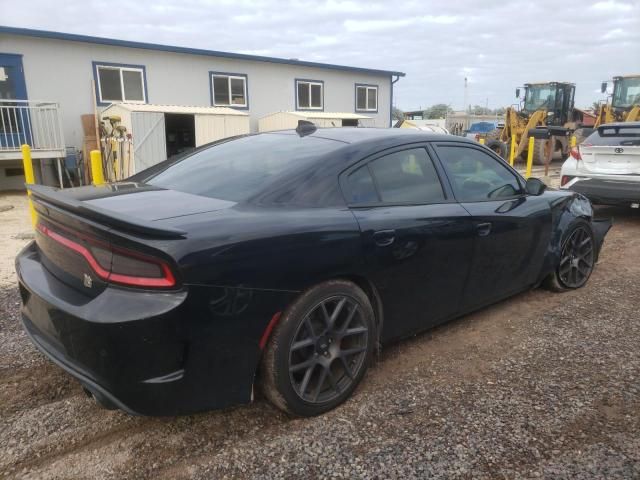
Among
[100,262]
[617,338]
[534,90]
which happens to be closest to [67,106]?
[100,262]

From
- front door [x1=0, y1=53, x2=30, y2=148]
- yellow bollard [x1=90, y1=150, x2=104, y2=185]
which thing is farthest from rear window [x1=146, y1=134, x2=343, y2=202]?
front door [x1=0, y1=53, x2=30, y2=148]

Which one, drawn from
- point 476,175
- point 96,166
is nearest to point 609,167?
point 476,175

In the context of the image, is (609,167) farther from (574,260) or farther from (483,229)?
(483,229)

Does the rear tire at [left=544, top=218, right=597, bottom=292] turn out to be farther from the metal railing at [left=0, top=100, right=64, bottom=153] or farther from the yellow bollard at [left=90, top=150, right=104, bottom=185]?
the metal railing at [left=0, top=100, right=64, bottom=153]

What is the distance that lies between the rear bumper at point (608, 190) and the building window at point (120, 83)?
11251 millimetres

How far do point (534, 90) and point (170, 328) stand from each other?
65.2ft

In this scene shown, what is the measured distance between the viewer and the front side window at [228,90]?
15.0 meters

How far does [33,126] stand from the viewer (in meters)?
11.4

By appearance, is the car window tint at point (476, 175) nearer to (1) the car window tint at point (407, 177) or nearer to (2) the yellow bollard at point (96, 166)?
(1) the car window tint at point (407, 177)

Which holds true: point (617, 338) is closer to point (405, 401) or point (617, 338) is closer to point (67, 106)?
point (405, 401)

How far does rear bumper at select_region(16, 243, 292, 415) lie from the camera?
1943mm

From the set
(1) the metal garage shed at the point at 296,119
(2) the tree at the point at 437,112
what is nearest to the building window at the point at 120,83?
(1) the metal garage shed at the point at 296,119

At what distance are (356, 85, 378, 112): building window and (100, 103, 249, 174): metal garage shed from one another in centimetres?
610

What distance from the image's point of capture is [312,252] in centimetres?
236
